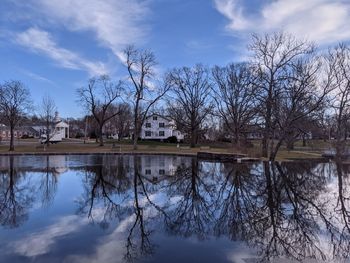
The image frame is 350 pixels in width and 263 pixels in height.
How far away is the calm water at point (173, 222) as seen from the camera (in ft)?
25.8

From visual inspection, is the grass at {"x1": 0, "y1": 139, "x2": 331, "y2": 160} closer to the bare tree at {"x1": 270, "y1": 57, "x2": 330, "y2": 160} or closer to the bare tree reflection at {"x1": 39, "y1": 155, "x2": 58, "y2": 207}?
the bare tree at {"x1": 270, "y1": 57, "x2": 330, "y2": 160}

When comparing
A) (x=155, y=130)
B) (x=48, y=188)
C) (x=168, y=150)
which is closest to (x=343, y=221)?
(x=48, y=188)

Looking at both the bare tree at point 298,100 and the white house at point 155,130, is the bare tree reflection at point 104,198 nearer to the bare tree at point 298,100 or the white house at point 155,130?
the bare tree at point 298,100

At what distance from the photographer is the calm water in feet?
25.8

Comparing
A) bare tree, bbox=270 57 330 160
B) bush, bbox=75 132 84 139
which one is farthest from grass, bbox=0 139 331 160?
bush, bbox=75 132 84 139

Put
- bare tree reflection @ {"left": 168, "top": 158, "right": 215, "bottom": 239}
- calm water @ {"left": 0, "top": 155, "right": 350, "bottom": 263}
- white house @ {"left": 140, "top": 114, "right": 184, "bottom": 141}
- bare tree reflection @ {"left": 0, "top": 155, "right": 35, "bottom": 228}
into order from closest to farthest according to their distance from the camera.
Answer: calm water @ {"left": 0, "top": 155, "right": 350, "bottom": 263}
bare tree reflection @ {"left": 168, "top": 158, "right": 215, "bottom": 239}
bare tree reflection @ {"left": 0, "top": 155, "right": 35, "bottom": 228}
white house @ {"left": 140, "top": 114, "right": 184, "bottom": 141}

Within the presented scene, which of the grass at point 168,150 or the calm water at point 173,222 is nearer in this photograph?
the calm water at point 173,222

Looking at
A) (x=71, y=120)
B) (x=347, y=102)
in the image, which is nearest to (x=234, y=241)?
(x=347, y=102)

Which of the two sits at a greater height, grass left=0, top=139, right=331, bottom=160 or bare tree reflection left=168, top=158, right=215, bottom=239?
grass left=0, top=139, right=331, bottom=160

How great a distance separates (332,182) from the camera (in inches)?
805

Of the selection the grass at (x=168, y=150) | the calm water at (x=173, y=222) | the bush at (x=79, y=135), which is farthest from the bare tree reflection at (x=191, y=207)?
the bush at (x=79, y=135)

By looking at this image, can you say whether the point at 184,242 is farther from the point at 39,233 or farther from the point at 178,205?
the point at 178,205

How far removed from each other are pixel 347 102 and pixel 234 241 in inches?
1438

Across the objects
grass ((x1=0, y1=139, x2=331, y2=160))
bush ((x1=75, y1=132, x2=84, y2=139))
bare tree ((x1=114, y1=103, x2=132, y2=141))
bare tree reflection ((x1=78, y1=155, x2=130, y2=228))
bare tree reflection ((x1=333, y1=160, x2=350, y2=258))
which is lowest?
bare tree reflection ((x1=333, y1=160, x2=350, y2=258))
